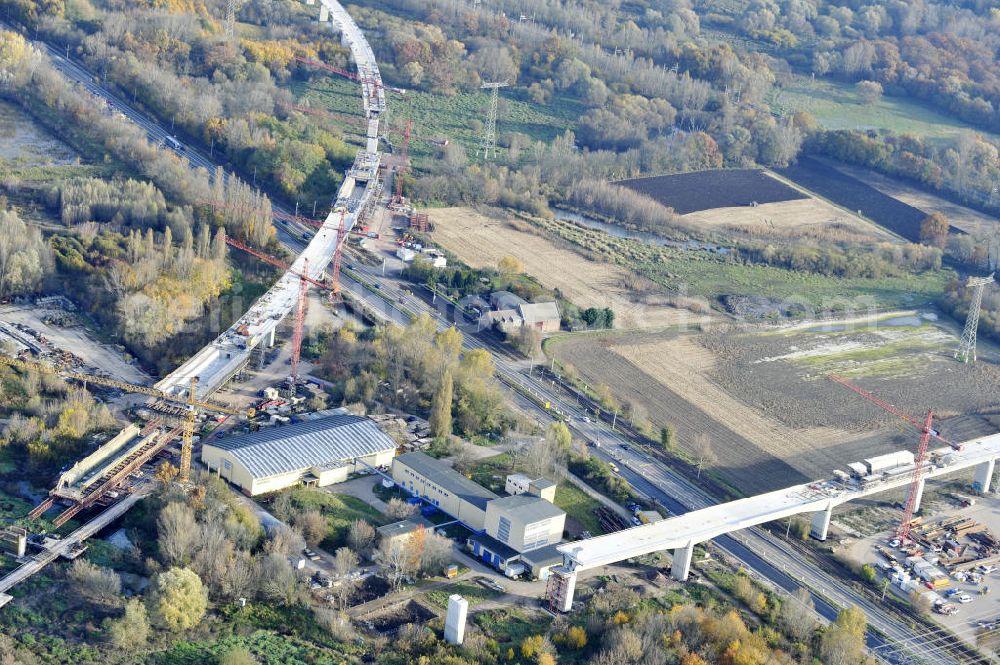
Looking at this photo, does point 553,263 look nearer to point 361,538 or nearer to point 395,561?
point 361,538

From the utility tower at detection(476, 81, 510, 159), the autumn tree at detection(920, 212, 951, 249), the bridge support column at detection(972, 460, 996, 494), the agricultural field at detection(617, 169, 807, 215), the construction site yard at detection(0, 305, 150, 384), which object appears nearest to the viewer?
the bridge support column at detection(972, 460, 996, 494)

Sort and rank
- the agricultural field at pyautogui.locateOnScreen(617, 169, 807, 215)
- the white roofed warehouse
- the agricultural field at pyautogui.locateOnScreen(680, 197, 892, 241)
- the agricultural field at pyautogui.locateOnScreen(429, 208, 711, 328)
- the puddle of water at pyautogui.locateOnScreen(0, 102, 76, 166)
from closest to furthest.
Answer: the white roofed warehouse, the agricultural field at pyautogui.locateOnScreen(429, 208, 711, 328), the puddle of water at pyautogui.locateOnScreen(0, 102, 76, 166), the agricultural field at pyautogui.locateOnScreen(680, 197, 892, 241), the agricultural field at pyautogui.locateOnScreen(617, 169, 807, 215)

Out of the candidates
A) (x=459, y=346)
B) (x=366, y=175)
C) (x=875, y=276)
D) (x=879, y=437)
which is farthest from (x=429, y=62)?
(x=879, y=437)

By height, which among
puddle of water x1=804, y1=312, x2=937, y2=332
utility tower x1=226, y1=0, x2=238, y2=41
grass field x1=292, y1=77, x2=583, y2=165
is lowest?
puddle of water x1=804, y1=312, x2=937, y2=332

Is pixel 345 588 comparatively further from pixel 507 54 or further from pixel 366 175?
pixel 507 54

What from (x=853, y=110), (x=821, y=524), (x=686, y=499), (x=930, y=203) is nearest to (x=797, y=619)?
(x=821, y=524)

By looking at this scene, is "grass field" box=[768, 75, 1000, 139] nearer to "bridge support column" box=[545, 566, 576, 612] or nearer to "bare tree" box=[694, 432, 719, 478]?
"bare tree" box=[694, 432, 719, 478]

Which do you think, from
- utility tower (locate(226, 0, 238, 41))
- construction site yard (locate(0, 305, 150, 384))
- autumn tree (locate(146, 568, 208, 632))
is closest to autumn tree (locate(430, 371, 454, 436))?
construction site yard (locate(0, 305, 150, 384))

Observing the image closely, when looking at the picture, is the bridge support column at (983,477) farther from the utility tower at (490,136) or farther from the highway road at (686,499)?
the utility tower at (490,136)
